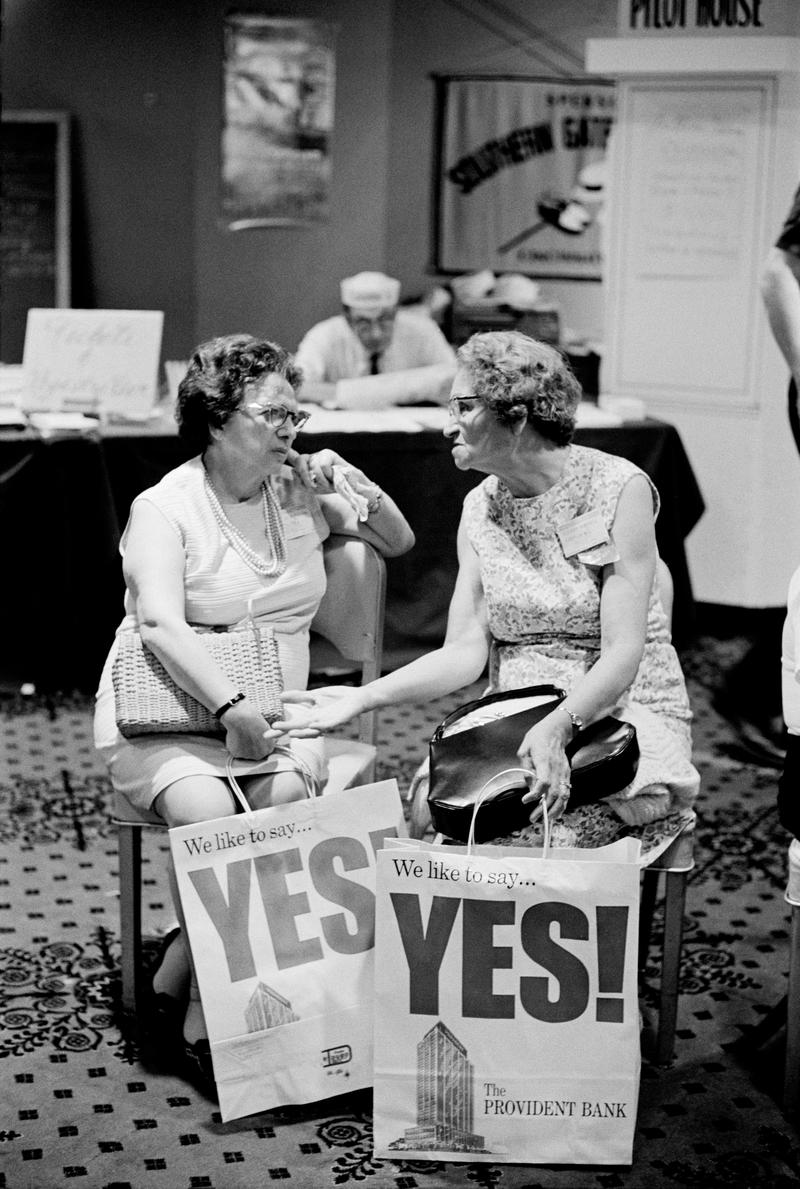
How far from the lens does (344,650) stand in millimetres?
2992

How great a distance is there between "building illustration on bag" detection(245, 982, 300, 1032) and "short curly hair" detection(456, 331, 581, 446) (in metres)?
1.02

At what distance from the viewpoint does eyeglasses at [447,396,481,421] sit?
8.50 feet

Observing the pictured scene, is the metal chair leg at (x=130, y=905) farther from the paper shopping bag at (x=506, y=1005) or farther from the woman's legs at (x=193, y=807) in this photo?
the paper shopping bag at (x=506, y=1005)

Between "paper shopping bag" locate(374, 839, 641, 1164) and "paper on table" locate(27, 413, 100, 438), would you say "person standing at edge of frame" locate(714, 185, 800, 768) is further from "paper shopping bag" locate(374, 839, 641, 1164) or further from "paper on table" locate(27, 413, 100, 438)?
"paper on table" locate(27, 413, 100, 438)

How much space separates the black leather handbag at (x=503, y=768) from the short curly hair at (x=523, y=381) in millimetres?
489

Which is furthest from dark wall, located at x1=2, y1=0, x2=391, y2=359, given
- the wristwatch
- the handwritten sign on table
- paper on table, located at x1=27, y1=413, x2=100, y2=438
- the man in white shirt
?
the wristwatch

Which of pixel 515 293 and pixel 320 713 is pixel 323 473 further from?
pixel 515 293

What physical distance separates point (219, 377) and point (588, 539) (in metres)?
0.73

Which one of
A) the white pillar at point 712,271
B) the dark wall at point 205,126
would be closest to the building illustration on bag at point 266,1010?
the white pillar at point 712,271

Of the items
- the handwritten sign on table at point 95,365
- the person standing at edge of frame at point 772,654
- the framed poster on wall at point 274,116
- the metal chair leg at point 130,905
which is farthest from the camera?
the framed poster on wall at point 274,116

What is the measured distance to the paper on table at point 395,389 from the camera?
5.34 m

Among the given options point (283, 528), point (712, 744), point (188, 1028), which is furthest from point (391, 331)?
point (188, 1028)

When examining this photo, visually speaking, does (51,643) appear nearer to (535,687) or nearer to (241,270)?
(535,687)

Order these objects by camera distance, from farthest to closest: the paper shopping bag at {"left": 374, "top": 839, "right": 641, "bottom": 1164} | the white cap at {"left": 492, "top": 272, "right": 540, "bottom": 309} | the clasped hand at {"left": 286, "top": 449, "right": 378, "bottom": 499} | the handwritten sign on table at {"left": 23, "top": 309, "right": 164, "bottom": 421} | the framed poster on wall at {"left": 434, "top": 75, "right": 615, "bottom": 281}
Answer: the framed poster on wall at {"left": 434, "top": 75, "right": 615, "bottom": 281}, the white cap at {"left": 492, "top": 272, "right": 540, "bottom": 309}, the handwritten sign on table at {"left": 23, "top": 309, "right": 164, "bottom": 421}, the clasped hand at {"left": 286, "top": 449, "right": 378, "bottom": 499}, the paper shopping bag at {"left": 374, "top": 839, "right": 641, "bottom": 1164}
